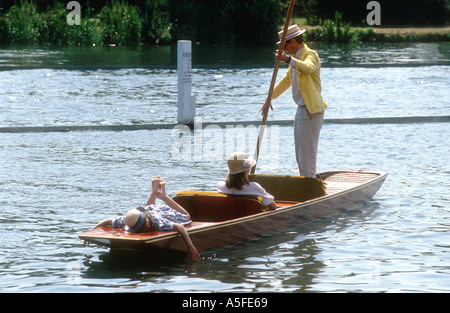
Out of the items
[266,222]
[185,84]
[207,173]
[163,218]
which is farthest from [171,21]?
[163,218]

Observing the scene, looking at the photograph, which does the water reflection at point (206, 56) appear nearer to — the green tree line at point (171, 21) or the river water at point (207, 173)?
the green tree line at point (171, 21)

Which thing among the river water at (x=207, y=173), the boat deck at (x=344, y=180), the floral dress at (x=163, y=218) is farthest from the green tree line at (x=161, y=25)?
the floral dress at (x=163, y=218)

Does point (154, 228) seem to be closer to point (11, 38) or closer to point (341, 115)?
point (341, 115)

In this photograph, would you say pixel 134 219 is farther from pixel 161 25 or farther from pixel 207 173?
pixel 161 25

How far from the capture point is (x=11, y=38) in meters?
42.2

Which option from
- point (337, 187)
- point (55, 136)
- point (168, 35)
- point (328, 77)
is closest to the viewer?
point (337, 187)

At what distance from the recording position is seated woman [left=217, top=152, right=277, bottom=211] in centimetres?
828

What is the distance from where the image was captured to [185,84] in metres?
17.4

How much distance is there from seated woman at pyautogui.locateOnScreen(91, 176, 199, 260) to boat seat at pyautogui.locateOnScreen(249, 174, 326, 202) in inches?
75.1

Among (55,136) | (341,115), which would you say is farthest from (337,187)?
(341,115)

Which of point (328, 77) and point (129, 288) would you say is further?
point (328, 77)

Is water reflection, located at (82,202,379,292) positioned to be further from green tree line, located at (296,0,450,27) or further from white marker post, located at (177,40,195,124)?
green tree line, located at (296,0,450,27)

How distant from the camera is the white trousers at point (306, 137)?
994 centimetres
